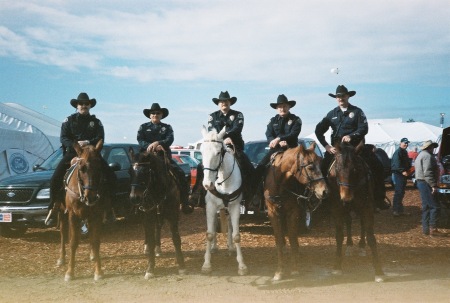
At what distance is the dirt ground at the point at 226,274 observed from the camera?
6035mm

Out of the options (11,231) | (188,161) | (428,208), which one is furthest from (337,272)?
(188,161)

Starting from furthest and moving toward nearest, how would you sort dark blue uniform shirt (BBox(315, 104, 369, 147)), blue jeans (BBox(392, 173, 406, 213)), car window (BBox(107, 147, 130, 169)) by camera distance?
blue jeans (BBox(392, 173, 406, 213))
car window (BBox(107, 147, 130, 169))
dark blue uniform shirt (BBox(315, 104, 369, 147))

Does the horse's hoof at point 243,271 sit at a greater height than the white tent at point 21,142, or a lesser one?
lesser

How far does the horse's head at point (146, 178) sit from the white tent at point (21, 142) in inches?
470

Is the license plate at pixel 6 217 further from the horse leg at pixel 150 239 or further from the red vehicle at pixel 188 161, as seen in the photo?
the red vehicle at pixel 188 161

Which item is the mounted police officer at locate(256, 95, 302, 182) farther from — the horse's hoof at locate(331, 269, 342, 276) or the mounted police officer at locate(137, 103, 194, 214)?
the horse's hoof at locate(331, 269, 342, 276)

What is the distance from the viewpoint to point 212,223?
7.39 meters

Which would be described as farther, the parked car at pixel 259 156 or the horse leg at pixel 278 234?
the parked car at pixel 259 156

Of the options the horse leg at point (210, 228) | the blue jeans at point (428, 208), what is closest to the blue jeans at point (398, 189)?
the blue jeans at point (428, 208)

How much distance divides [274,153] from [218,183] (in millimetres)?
1256

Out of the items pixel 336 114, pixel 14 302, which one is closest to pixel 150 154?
pixel 14 302

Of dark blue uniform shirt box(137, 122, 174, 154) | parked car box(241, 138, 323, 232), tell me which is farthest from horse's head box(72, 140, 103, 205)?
parked car box(241, 138, 323, 232)

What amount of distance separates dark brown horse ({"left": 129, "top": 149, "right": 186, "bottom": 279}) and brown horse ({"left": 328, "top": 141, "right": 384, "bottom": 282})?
106 inches

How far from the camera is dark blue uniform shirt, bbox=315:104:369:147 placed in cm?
791
